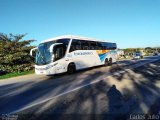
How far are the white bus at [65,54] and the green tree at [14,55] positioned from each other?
332 inches

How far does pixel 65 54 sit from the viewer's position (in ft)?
51.5

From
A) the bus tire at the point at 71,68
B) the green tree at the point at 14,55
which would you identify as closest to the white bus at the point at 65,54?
the bus tire at the point at 71,68

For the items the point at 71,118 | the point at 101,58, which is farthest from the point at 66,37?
the point at 71,118

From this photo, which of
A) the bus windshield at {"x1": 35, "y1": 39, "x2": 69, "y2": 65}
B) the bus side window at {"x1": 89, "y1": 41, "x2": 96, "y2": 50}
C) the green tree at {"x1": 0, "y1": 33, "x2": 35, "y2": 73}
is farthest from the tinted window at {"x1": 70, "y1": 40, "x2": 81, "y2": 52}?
the green tree at {"x1": 0, "y1": 33, "x2": 35, "y2": 73}

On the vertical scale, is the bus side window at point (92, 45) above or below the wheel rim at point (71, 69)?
above

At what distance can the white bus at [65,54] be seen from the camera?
14.6 metres

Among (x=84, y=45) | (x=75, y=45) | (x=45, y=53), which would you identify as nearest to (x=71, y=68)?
(x=75, y=45)

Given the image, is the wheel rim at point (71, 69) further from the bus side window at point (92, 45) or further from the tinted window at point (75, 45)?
the bus side window at point (92, 45)

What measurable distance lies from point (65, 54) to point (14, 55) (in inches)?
511

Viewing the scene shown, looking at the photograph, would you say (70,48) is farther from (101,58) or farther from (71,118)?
(71,118)

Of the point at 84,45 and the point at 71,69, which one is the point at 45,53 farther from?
the point at 84,45

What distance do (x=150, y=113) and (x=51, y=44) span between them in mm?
11025

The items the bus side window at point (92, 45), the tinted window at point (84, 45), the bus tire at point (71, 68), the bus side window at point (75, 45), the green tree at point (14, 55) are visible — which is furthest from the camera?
the green tree at point (14, 55)

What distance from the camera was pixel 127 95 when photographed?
24.6ft
